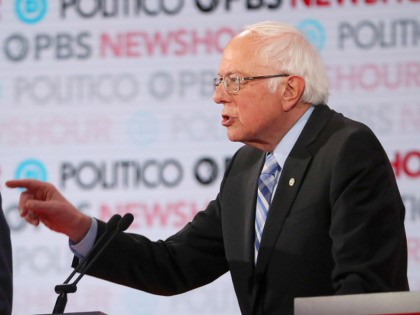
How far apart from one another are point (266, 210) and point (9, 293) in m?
0.83

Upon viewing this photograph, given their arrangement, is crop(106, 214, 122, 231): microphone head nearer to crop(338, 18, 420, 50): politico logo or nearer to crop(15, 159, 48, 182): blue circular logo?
crop(15, 159, 48, 182): blue circular logo

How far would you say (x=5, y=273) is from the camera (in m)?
2.97

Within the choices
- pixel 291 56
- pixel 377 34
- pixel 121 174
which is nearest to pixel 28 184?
pixel 291 56

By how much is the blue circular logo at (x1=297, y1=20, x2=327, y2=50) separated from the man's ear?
108cm

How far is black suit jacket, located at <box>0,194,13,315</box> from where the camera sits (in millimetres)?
2906

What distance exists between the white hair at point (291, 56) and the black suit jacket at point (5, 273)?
0.94m

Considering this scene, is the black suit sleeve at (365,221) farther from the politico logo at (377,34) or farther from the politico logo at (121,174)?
the politico logo at (121,174)

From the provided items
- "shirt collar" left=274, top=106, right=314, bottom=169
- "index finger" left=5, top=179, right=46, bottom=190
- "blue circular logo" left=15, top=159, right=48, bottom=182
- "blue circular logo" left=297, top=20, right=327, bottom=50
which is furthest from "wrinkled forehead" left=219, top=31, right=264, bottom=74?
"blue circular logo" left=15, top=159, right=48, bottom=182

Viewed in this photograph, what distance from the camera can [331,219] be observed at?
3.03 m

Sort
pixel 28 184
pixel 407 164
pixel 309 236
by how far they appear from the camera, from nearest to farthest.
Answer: pixel 28 184 → pixel 309 236 → pixel 407 164

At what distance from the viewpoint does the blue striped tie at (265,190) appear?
321 centimetres

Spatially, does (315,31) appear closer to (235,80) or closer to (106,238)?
(235,80)

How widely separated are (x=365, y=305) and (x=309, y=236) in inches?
35.1

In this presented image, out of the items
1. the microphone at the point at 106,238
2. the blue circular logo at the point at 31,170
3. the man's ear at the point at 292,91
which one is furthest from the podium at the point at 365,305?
the blue circular logo at the point at 31,170
